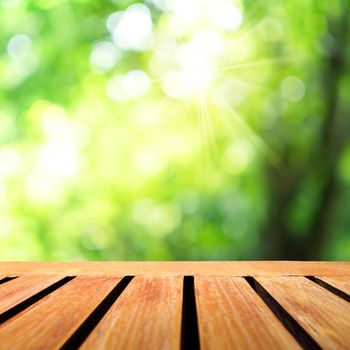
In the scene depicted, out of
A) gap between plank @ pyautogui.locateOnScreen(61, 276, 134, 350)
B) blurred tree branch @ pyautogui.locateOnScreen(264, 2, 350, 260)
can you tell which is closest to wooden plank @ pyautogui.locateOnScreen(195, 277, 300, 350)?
gap between plank @ pyautogui.locateOnScreen(61, 276, 134, 350)

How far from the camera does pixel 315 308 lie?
69cm

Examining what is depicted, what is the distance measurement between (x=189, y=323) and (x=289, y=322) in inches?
6.3

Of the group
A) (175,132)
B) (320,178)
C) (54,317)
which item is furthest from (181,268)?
(175,132)

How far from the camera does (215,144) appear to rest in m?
5.17

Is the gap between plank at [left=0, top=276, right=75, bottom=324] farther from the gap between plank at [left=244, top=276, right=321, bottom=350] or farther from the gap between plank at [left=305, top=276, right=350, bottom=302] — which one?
the gap between plank at [left=305, top=276, right=350, bottom=302]

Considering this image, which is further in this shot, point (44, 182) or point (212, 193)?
point (212, 193)

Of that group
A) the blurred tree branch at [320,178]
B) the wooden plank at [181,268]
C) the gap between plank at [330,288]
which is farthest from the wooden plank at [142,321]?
the blurred tree branch at [320,178]

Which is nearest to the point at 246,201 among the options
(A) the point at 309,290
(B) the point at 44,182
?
(B) the point at 44,182

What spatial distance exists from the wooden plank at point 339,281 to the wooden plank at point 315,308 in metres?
0.04

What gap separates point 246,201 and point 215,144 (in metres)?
0.80

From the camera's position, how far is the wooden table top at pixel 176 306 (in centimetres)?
54

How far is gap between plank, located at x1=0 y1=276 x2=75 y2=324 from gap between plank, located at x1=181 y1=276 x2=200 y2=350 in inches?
10.8

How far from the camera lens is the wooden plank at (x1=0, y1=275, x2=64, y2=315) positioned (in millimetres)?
752

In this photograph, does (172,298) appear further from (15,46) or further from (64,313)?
(15,46)
